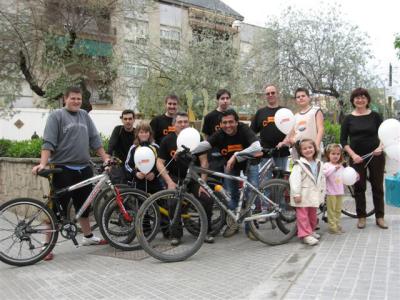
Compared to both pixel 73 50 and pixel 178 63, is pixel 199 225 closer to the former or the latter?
pixel 73 50

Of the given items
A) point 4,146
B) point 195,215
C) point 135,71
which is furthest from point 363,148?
point 135,71

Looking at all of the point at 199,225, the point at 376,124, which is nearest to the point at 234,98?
the point at 376,124

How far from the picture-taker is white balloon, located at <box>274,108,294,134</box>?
20.2 ft

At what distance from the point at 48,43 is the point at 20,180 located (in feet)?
13.8

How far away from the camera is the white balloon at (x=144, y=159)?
19.0ft

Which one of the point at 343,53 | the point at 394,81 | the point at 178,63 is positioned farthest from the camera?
the point at 394,81

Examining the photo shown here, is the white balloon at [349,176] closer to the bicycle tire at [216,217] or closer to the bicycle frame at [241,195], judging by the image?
the bicycle frame at [241,195]

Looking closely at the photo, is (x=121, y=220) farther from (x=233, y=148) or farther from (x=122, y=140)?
(x=233, y=148)

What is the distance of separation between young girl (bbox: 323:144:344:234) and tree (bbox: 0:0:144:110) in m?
6.42

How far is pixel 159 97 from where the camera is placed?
658 inches

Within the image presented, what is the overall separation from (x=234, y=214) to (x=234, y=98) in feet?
39.3

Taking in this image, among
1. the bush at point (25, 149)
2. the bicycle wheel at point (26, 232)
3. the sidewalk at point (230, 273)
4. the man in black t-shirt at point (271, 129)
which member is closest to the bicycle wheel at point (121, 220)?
the sidewalk at point (230, 273)

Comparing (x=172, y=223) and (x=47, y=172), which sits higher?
(x=47, y=172)

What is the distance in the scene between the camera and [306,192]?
5562mm
